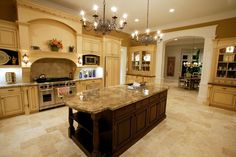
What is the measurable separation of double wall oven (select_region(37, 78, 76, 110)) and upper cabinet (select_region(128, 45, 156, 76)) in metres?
4.25

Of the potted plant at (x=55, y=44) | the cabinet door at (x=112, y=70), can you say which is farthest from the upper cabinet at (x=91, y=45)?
the potted plant at (x=55, y=44)

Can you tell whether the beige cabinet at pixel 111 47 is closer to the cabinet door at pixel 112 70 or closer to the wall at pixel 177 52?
the cabinet door at pixel 112 70

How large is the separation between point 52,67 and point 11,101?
5.36 ft

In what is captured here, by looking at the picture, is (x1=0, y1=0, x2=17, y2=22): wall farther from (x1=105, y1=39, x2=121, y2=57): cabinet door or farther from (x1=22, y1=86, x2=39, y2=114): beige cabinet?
(x1=105, y1=39, x2=121, y2=57): cabinet door

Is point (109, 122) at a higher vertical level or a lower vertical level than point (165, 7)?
lower

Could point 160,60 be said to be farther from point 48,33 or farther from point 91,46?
point 48,33

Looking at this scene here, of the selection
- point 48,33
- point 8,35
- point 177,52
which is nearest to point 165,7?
point 48,33

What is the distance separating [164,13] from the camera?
4.80 meters

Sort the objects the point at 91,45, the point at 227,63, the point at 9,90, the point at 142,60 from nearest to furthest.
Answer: the point at 9,90
the point at 227,63
the point at 91,45
the point at 142,60

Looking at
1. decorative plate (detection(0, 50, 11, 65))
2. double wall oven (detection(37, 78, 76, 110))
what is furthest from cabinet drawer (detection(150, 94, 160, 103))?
decorative plate (detection(0, 50, 11, 65))

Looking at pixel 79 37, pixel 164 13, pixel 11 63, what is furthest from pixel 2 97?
pixel 164 13

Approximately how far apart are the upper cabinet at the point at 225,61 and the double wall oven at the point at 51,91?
5.59m

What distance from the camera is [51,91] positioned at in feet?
13.3

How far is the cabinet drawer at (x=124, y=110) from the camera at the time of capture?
205cm
